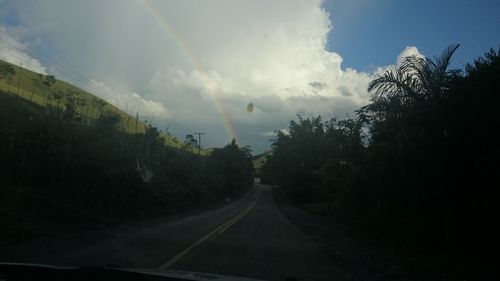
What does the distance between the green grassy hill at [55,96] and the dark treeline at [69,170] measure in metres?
2.01

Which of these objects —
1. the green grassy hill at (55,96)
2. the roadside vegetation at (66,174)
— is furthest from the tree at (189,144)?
the roadside vegetation at (66,174)

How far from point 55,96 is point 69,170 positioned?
931 centimetres

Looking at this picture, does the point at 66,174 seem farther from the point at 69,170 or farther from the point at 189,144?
the point at 189,144

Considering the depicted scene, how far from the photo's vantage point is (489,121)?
39.0ft

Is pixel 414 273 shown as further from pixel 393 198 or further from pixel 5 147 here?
pixel 5 147

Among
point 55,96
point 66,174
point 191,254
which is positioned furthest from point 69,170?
point 191,254

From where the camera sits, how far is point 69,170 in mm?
20125

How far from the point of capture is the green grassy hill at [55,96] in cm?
2872

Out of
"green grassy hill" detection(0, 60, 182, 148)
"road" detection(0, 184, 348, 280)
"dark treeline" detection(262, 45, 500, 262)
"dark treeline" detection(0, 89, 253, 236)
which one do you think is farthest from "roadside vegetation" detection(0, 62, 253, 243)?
"dark treeline" detection(262, 45, 500, 262)

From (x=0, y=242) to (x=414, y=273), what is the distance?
31.3 feet

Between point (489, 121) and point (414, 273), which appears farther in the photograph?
point (489, 121)

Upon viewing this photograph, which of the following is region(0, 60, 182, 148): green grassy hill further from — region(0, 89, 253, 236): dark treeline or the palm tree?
the palm tree

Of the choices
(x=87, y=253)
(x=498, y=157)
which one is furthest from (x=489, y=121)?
(x=87, y=253)

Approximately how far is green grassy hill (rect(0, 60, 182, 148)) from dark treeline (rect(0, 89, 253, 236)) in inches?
79.3
